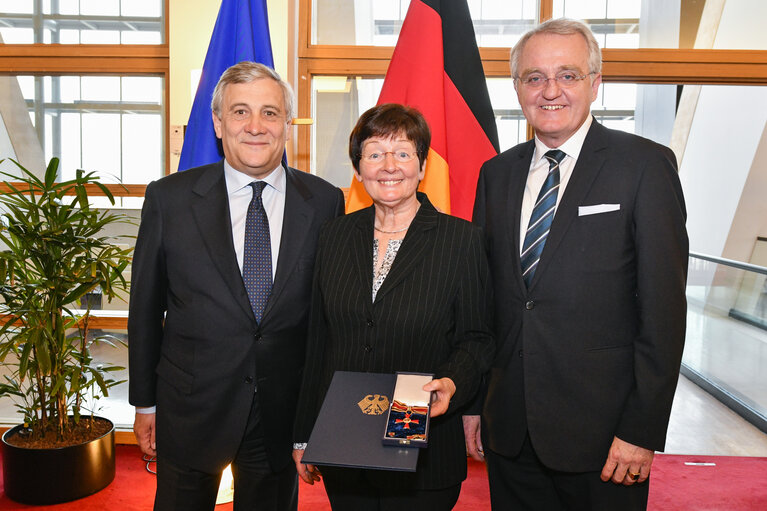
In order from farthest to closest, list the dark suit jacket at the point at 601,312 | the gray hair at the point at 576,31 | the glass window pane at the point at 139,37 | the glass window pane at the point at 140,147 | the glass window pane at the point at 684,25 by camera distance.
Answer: the glass window pane at the point at 140,147, the glass window pane at the point at 139,37, the glass window pane at the point at 684,25, the gray hair at the point at 576,31, the dark suit jacket at the point at 601,312

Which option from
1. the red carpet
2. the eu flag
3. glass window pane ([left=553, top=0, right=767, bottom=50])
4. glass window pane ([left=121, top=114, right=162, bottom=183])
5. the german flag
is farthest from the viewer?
glass window pane ([left=121, top=114, right=162, bottom=183])

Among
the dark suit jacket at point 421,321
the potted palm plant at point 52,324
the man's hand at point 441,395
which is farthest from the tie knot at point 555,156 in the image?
the potted palm plant at point 52,324

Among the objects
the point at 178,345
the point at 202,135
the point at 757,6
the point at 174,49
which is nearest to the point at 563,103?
the point at 178,345

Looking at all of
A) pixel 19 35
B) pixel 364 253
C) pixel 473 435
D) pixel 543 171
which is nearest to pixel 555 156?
pixel 543 171

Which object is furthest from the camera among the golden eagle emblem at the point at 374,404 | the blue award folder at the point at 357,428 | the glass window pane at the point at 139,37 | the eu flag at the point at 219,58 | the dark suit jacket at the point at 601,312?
the glass window pane at the point at 139,37

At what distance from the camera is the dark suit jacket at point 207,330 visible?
189 cm

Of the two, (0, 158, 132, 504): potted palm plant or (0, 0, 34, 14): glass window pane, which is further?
(0, 0, 34, 14): glass window pane

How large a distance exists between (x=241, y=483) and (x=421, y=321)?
87 centimetres

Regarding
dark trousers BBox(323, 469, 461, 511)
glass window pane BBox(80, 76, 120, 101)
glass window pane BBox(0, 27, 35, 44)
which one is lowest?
dark trousers BBox(323, 469, 461, 511)

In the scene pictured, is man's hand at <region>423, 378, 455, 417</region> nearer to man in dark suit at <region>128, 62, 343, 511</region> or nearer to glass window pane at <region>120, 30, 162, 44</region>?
man in dark suit at <region>128, 62, 343, 511</region>

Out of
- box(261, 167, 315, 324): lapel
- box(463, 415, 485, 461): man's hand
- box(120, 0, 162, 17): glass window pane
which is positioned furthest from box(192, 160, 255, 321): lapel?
box(120, 0, 162, 17): glass window pane

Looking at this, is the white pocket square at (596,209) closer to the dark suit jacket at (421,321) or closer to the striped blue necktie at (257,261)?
the dark suit jacket at (421,321)

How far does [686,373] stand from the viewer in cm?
598

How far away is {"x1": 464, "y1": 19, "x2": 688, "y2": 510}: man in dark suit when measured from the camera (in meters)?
1.65
